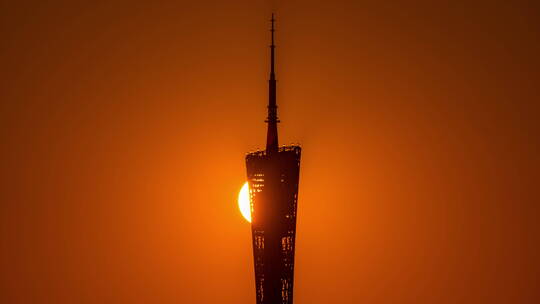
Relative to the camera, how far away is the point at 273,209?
50812mm

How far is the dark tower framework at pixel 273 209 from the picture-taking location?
50.5m

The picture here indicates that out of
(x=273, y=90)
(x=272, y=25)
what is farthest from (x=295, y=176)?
(x=272, y=25)

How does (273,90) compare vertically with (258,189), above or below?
above

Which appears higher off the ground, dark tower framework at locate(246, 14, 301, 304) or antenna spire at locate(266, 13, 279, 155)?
antenna spire at locate(266, 13, 279, 155)

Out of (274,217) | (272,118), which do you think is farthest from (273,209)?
(272,118)

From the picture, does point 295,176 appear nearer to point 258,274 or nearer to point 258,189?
point 258,189

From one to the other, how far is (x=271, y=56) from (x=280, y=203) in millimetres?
8312

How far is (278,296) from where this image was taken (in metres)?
52.2

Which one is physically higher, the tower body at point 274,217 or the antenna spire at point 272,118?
the antenna spire at point 272,118

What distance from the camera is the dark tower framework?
166 feet

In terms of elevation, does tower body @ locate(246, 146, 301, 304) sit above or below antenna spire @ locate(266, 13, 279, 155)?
below

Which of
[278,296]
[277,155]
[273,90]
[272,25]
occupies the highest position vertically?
[272,25]

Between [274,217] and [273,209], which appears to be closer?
[273,209]

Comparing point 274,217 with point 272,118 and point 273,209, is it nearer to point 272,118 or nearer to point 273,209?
point 273,209
